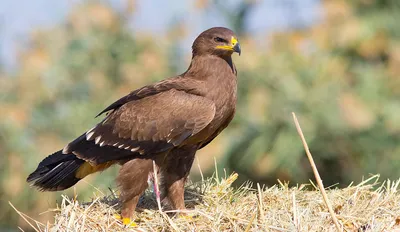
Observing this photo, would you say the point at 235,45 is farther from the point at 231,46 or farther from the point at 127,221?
the point at 127,221

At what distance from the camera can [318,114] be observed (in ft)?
46.9

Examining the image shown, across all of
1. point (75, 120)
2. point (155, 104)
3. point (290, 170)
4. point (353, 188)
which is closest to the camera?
point (353, 188)

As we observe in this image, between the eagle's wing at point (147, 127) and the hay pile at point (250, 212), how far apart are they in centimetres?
35

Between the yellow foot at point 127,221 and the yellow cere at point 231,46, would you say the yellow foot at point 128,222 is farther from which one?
the yellow cere at point 231,46

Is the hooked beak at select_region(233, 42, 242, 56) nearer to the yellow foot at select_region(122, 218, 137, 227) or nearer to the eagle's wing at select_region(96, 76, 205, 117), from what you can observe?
the eagle's wing at select_region(96, 76, 205, 117)

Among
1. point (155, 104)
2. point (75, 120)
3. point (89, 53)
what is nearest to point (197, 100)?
point (155, 104)

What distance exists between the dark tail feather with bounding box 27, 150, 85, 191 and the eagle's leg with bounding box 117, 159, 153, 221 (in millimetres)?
385

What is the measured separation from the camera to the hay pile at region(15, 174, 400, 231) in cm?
459

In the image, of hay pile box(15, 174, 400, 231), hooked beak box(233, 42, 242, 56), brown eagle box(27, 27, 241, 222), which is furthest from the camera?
hooked beak box(233, 42, 242, 56)

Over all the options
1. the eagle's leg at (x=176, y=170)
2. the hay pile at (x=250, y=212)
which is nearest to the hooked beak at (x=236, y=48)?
the eagle's leg at (x=176, y=170)

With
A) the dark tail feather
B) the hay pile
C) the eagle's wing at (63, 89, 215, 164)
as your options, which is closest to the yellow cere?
the eagle's wing at (63, 89, 215, 164)

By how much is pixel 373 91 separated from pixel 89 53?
235 inches

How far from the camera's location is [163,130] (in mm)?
5613

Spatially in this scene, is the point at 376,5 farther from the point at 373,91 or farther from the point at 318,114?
the point at 318,114
